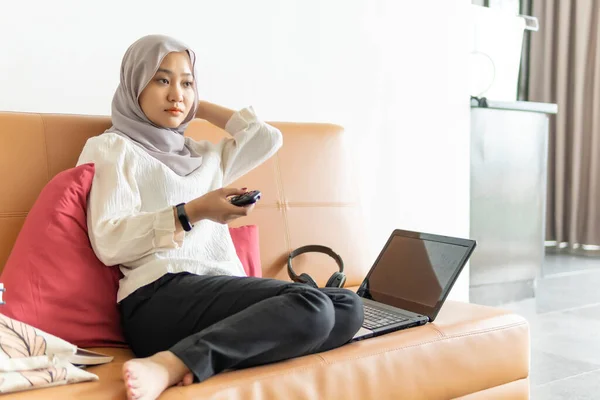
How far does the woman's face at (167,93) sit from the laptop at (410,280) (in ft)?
2.19

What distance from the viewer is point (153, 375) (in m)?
1.04

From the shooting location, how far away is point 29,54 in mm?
1767

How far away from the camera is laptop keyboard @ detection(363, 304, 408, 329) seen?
1439mm

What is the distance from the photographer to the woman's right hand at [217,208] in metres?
1.25

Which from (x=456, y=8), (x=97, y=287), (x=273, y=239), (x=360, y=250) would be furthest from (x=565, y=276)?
(x=97, y=287)

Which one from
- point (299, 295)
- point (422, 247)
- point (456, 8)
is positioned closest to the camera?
point (299, 295)

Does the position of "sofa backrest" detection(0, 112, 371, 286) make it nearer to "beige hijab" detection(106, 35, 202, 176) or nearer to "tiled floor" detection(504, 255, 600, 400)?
"beige hijab" detection(106, 35, 202, 176)

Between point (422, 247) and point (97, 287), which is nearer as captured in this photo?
point (97, 287)

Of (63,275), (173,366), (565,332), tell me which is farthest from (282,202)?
(565,332)

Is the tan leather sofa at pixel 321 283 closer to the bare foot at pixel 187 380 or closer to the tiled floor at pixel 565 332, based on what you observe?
the bare foot at pixel 187 380

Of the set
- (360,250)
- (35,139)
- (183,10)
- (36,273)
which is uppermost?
(183,10)

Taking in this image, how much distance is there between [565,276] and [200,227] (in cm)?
280

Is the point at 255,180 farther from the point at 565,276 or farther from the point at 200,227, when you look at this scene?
the point at 565,276

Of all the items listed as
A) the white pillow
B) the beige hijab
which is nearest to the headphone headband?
the beige hijab
